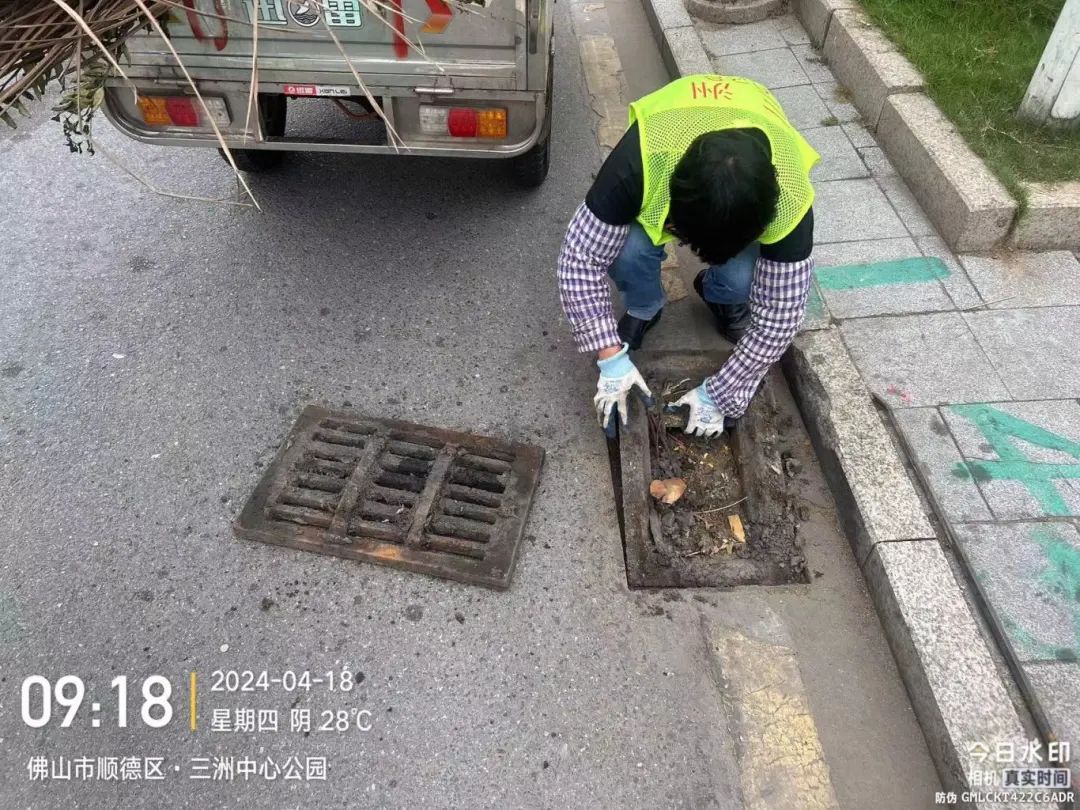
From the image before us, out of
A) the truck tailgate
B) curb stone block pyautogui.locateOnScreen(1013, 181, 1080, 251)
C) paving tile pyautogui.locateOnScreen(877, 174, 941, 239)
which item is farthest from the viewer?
paving tile pyautogui.locateOnScreen(877, 174, 941, 239)

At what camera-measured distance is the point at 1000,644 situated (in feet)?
6.33

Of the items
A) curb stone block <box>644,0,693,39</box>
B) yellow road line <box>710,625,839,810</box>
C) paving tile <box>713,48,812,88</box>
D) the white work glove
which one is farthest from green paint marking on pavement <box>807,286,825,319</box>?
curb stone block <box>644,0,693,39</box>

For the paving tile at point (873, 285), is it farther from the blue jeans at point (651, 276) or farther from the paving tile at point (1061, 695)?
the paving tile at point (1061, 695)

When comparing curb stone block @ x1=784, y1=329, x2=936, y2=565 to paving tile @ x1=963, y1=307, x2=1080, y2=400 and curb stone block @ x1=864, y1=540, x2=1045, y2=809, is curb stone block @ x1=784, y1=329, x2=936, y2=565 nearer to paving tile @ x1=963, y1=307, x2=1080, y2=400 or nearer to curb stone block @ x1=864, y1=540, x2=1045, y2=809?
curb stone block @ x1=864, y1=540, x2=1045, y2=809

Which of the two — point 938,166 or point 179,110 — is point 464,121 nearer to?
point 179,110

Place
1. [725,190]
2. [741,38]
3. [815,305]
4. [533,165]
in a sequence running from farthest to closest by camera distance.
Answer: [741,38]
[533,165]
[815,305]
[725,190]

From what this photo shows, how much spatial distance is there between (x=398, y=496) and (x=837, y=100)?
11.3 feet

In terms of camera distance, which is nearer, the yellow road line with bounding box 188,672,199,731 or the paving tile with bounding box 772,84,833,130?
the yellow road line with bounding box 188,672,199,731

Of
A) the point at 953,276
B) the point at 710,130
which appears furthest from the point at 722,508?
the point at 953,276

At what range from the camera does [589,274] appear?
235 centimetres

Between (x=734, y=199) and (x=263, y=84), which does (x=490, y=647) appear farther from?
(x=263, y=84)

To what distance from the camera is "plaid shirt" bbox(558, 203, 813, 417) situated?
7.25 feet

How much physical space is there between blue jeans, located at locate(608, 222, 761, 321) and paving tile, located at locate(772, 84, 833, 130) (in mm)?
1686

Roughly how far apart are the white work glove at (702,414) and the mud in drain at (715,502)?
0.08 metres
